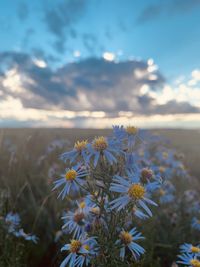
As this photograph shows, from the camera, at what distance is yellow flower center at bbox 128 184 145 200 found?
1.55m

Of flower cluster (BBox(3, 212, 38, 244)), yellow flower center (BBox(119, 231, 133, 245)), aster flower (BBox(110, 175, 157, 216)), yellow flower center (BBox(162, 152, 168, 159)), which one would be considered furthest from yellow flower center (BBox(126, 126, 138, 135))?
yellow flower center (BBox(162, 152, 168, 159))

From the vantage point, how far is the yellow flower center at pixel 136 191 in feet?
5.09

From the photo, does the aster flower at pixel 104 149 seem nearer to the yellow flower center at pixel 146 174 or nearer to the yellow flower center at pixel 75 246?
the yellow flower center at pixel 146 174

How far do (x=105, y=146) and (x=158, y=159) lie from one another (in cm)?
316

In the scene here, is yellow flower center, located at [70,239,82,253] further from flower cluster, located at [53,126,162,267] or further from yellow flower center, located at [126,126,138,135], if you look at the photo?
yellow flower center, located at [126,126,138,135]

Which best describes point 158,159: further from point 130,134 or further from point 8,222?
point 130,134

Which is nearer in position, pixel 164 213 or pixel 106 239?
pixel 106 239

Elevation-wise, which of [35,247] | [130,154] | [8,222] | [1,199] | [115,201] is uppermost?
[130,154]

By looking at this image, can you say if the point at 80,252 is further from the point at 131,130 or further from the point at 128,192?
the point at 131,130

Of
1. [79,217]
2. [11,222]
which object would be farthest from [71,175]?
[11,222]

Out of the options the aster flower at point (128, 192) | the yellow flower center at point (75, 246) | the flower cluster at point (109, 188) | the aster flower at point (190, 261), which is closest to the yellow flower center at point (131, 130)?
the flower cluster at point (109, 188)

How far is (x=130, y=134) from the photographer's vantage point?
1.91m

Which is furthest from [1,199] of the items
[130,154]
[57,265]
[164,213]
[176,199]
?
[176,199]

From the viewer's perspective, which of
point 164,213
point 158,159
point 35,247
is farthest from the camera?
point 158,159
